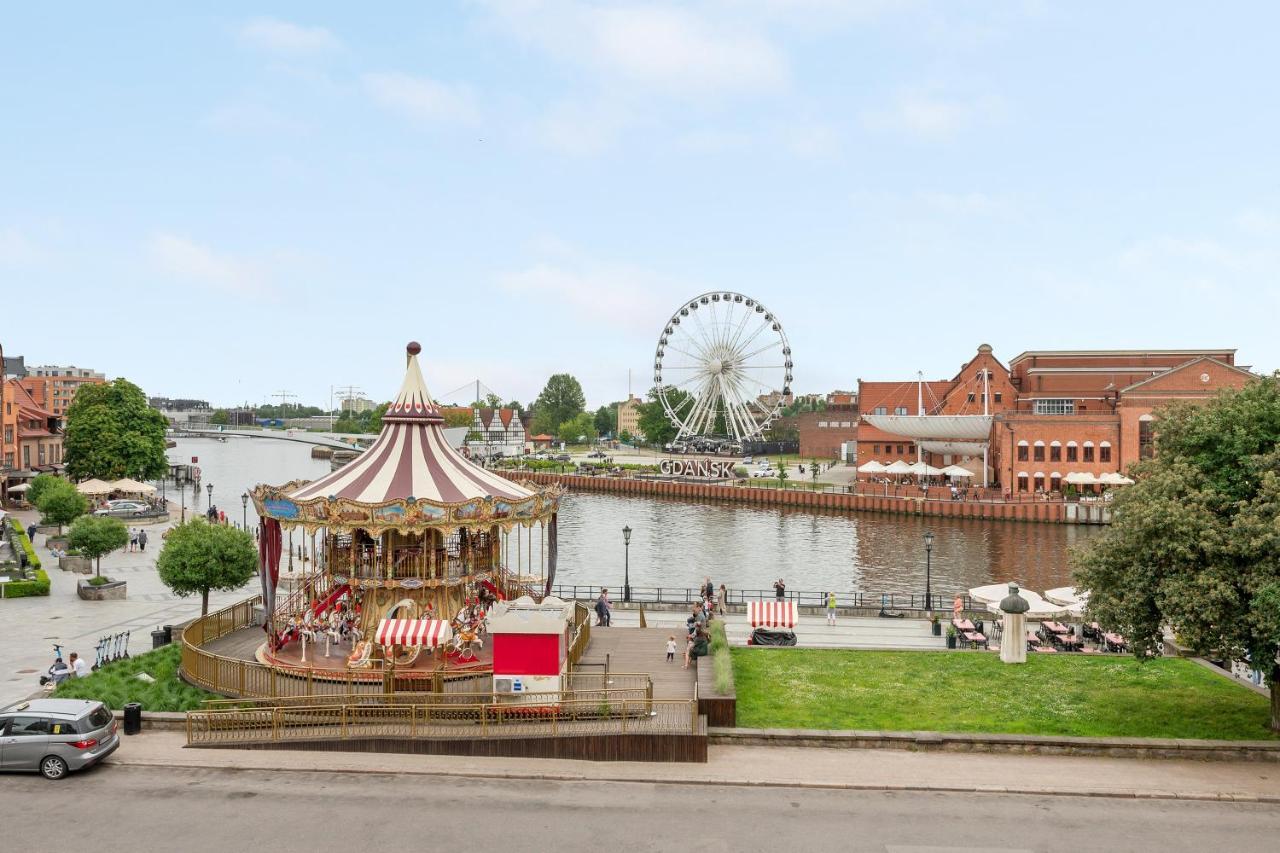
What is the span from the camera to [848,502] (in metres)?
87.3

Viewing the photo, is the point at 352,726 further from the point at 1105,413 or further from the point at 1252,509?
the point at 1105,413

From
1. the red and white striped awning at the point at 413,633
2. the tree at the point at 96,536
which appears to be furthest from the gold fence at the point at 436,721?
the tree at the point at 96,536

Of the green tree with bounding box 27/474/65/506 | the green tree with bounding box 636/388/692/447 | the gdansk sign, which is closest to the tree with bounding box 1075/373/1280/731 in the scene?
the green tree with bounding box 27/474/65/506

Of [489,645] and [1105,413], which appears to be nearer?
[489,645]

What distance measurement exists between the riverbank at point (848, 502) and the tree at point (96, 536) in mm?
30240

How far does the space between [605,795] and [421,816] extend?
3.25m

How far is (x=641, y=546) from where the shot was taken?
216ft

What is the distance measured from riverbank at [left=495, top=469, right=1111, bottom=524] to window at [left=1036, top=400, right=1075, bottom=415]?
18419 mm

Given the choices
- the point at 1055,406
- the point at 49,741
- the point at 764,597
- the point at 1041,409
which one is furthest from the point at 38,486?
the point at 1055,406

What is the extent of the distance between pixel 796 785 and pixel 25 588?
107 ft

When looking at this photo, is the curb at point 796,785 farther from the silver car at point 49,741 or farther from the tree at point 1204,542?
the tree at point 1204,542

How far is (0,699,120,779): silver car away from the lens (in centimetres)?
1777

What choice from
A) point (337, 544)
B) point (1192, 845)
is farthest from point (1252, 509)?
point (337, 544)

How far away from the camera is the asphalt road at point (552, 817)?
15.4 meters
